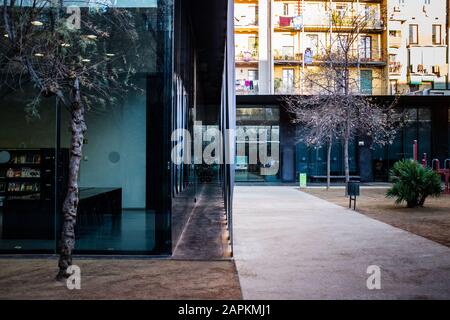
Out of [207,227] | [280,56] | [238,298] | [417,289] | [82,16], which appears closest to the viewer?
[238,298]

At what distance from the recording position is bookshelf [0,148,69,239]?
28.0 ft

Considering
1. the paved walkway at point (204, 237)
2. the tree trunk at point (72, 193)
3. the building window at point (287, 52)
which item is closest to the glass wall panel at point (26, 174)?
the tree trunk at point (72, 193)

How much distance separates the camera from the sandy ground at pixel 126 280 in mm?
5496

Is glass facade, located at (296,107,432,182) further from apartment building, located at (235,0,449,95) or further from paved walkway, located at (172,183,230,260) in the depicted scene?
paved walkway, located at (172,183,230,260)

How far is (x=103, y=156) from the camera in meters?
8.67

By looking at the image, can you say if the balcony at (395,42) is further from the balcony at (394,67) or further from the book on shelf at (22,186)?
the book on shelf at (22,186)

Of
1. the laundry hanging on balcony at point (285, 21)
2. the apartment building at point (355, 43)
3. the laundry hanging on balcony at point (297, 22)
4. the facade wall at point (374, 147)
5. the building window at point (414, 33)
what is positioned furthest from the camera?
the building window at point (414, 33)

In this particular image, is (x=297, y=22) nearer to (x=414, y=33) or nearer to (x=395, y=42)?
(x=395, y=42)

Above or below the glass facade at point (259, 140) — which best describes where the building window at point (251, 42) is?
above

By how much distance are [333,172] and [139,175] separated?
25.7 metres

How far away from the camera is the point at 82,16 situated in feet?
25.5

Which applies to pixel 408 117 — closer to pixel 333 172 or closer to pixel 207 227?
pixel 333 172

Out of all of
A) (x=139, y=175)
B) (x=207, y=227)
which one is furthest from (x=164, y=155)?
(x=207, y=227)

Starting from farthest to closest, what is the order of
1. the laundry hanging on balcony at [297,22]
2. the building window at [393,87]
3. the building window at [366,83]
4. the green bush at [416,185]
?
the laundry hanging on balcony at [297,22] < the building window at [393,87] < the building window at [366,83] < the green bush at [416,185]
